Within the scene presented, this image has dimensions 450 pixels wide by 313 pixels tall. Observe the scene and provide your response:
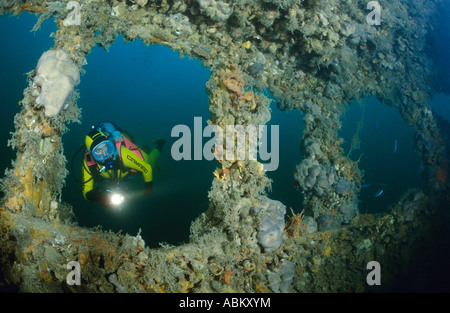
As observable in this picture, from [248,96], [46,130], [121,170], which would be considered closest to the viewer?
[46,130]

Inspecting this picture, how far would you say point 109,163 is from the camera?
16.6 ft

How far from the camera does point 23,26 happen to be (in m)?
82.0

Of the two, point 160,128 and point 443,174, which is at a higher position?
point 160,128

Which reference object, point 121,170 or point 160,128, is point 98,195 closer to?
point 121,170

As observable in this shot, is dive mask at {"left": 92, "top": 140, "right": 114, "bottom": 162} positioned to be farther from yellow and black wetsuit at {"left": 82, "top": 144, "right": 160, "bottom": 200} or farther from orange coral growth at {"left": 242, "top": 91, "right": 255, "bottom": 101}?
orange coral growth at {"left": 242, "top": 91, "right": 255, "bottom": 101}

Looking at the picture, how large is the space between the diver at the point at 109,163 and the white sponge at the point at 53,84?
146 centimetres

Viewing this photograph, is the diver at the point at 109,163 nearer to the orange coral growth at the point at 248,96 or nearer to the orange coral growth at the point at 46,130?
the orange coral growth at the point at 46,130

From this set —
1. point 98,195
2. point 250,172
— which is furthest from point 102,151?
point 250,172

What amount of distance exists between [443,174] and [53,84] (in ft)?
37.5

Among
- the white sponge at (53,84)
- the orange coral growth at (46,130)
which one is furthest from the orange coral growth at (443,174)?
the orange coral growth at (46,130)

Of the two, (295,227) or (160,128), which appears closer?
(295,227)

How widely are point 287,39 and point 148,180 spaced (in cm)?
516

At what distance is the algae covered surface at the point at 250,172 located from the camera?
10.3 feet
